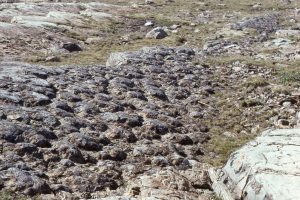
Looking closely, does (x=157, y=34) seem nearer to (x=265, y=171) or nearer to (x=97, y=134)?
(x=97, y=134)

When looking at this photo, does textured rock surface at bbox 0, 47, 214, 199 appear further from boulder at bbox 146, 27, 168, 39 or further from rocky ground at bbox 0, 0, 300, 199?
boulder at bbox 146, 27, 168, 39

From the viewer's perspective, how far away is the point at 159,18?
6806 centimetres

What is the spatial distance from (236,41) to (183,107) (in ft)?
74.7

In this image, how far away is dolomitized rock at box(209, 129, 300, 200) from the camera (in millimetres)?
14267

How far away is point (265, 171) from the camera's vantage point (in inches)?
603

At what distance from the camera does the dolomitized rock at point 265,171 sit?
14.3 m

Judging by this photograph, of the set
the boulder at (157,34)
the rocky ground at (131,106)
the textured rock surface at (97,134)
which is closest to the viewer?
the textured rock surface at (97,134)

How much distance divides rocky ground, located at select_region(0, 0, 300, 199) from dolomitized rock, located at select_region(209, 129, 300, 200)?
3.93 feet

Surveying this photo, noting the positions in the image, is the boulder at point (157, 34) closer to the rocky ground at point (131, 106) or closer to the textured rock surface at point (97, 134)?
the rocky ground at point (131, 106)

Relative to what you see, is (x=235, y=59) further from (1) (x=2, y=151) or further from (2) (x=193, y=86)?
(1) (x=2, y=151)

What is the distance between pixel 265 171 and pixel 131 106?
12.4m

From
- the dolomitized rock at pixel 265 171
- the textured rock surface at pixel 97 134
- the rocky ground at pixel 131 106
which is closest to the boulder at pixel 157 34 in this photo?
the rocky ground at pixel 131 106

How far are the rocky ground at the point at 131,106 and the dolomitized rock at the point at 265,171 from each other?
47.1 inches

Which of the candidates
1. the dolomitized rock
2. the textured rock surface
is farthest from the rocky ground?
the dolomitized rock
